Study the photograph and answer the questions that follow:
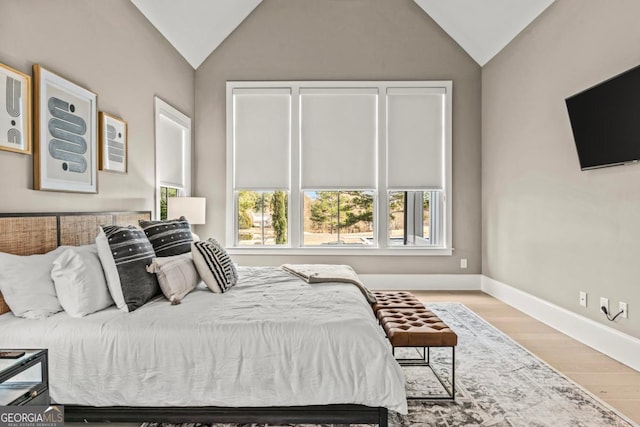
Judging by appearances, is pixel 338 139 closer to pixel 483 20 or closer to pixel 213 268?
pixel 483 20

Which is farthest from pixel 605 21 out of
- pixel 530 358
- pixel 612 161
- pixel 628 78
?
pixel 530 358

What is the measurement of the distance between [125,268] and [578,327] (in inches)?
141

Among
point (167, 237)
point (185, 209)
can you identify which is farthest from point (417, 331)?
point (185, 209)

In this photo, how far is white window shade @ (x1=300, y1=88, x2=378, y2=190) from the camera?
5.47 meters

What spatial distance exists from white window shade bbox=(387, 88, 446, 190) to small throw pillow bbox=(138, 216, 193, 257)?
308 centimetres

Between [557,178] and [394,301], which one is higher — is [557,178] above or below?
above

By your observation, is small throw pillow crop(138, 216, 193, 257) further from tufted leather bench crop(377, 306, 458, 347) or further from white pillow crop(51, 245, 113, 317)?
tufted leather bench crop(377, 306, 458, 347)

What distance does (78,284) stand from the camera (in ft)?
7.05

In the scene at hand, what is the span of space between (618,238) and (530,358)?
1.11m

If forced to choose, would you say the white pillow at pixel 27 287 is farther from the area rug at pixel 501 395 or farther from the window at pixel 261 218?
the window at pixel 261 218

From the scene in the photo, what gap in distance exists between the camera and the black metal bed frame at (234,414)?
6.54ft

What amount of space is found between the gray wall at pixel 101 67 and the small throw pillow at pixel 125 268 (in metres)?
0.57

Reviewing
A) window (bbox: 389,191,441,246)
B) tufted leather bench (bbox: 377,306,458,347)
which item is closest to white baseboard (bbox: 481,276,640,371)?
window (bbox: 389,191,441,246)

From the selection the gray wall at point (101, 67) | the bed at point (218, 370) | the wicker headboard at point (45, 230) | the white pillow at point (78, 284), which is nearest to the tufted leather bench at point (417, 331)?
the bed at point (218, 370)
